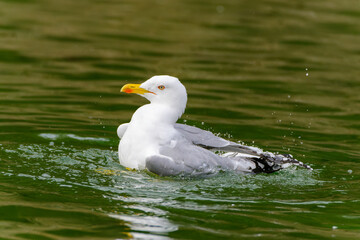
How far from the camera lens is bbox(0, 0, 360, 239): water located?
20.1 ft

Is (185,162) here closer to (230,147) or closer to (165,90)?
(230,147)

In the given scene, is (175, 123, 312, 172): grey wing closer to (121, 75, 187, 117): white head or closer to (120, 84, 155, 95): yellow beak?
(121, 75, 187, 117): white head

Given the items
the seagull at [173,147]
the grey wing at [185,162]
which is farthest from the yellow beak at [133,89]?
the grey wing at [185,162]

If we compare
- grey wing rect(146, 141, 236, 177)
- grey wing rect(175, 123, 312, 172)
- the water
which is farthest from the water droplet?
grey wing rect(146, 141, 236, 177)

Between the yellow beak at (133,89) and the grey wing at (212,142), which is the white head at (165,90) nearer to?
the yellow beak at (133,89)

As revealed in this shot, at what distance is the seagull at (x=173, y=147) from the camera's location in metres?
6.98

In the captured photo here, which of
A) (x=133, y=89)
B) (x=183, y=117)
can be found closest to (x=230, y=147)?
(x=133, y=89)

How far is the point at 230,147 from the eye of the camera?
23.6 feet

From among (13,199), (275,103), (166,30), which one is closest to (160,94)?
(13,199)

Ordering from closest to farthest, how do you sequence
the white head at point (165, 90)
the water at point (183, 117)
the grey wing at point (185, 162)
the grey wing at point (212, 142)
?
the water at point (183, 117) → the grey wing at point (185, 162) → the grey wing at point (212, 142) → the white head at point (165, 90)

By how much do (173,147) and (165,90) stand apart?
67 cm

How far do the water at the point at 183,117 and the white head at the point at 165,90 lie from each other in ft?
2.66

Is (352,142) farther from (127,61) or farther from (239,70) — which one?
(127,61)

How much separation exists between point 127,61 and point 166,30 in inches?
149
